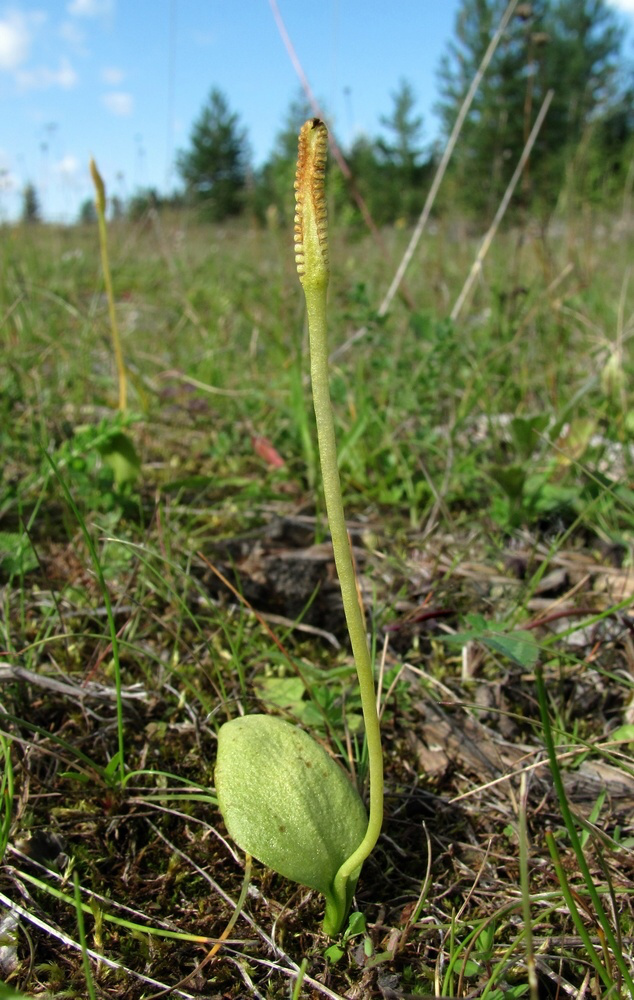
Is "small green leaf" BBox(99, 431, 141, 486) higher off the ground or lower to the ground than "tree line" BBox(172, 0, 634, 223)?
lower

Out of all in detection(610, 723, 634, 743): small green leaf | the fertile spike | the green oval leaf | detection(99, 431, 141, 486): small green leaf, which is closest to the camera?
the fertile spike

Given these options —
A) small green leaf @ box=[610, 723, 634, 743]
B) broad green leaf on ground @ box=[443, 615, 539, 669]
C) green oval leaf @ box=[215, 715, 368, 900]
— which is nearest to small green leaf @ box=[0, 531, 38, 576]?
green oval leaf @ box=[215, 715, 368, 900]

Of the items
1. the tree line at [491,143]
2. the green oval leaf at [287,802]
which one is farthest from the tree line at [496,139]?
the green oval leaf at [287,802]

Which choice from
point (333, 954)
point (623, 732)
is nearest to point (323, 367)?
point (333, 954)

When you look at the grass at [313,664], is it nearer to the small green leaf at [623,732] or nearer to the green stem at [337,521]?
the small green leaf at [623,732]

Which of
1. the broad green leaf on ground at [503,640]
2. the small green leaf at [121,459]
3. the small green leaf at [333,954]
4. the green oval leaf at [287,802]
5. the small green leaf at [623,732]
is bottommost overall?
the small green leaf at [333,954]

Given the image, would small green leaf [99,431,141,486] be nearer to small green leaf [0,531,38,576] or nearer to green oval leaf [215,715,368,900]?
small green leaf [0,531,38,576]

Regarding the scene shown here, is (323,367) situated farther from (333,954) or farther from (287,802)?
(333,954)
